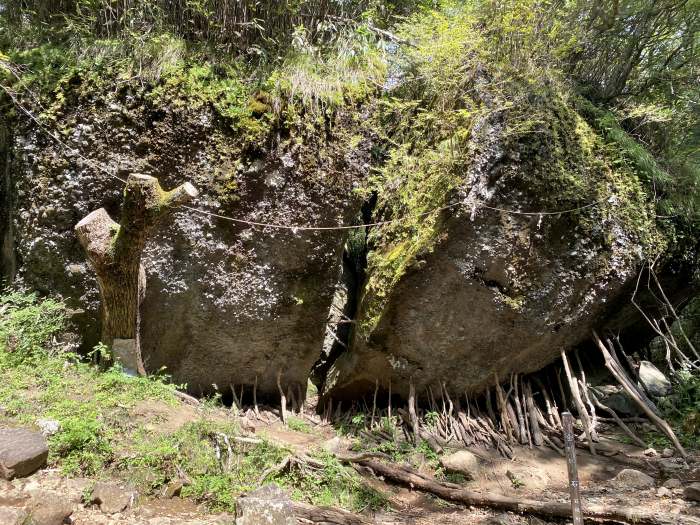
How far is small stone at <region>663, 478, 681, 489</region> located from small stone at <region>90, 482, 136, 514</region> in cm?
456

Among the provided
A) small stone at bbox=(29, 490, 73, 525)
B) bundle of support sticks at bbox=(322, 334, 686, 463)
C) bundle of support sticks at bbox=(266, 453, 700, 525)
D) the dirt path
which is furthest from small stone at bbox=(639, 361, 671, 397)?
small stone at bbox=(29, 490, 73, 525)

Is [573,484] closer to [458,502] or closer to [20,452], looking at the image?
[458,502]

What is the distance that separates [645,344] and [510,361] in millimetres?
2535

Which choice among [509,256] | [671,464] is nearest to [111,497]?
[509,256]

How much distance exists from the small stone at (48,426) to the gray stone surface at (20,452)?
0.49 ft

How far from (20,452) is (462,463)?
3.93 metres

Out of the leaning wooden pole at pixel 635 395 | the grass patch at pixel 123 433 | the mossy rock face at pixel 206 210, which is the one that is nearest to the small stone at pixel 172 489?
the grass patch at pixel 123 433

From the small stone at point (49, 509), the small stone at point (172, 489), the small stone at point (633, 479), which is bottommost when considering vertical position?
the small stone at point (633, 479)

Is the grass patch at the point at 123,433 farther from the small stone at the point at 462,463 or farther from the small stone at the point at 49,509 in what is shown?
the small stone at the point at 462,463

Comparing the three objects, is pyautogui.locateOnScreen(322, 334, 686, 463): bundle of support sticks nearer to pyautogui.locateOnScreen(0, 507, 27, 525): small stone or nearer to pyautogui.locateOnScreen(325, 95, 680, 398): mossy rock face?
pyautogui.locateOnScreen(325, 95, 680, 398): mossy rock face

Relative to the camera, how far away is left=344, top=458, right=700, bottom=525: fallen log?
3.43 metres

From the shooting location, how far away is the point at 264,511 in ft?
9.77

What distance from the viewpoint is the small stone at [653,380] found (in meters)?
6.36

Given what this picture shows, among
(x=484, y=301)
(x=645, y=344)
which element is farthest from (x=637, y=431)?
(x=484, y=301)
